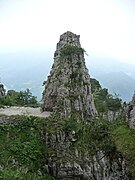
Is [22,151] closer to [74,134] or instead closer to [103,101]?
[74,134]

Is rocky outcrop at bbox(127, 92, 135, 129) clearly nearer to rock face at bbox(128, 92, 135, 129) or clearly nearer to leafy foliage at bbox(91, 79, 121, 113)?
rock face at bbox(128, 92, 135, 129)

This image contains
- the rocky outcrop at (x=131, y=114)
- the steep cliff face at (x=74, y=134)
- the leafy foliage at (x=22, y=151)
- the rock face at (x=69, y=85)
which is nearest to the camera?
the leafy foliage at (x=22, y=151)

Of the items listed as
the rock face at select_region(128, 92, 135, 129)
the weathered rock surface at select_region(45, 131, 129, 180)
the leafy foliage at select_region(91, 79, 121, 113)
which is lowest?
the weathered rock surface at select_region(45, 131, 129, 180)

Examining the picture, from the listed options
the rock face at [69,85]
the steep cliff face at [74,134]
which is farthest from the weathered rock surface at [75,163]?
the rock face at [69,85]

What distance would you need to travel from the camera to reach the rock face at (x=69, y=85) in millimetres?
22516

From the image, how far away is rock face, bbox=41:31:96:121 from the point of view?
22516mm

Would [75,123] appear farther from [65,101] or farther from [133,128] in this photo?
[133,128]

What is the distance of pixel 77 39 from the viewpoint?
2623 centimetres

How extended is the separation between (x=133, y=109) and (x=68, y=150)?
493 cm

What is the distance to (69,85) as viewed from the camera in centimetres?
2327

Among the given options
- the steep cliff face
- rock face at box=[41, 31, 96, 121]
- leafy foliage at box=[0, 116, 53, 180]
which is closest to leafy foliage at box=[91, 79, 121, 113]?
rock face at box=[41, 31, 96, 121]

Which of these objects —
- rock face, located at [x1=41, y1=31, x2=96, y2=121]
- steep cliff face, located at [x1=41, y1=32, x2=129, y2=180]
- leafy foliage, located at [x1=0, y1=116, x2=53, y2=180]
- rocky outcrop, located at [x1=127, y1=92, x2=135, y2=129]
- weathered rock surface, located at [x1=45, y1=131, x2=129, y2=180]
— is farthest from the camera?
rock face, located at [x1=41, y1=31, x2=96, y2=121]

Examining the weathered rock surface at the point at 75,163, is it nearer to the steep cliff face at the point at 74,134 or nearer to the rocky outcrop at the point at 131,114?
the steep cliff face at the point at 74,134

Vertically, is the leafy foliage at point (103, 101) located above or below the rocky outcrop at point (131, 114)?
above
